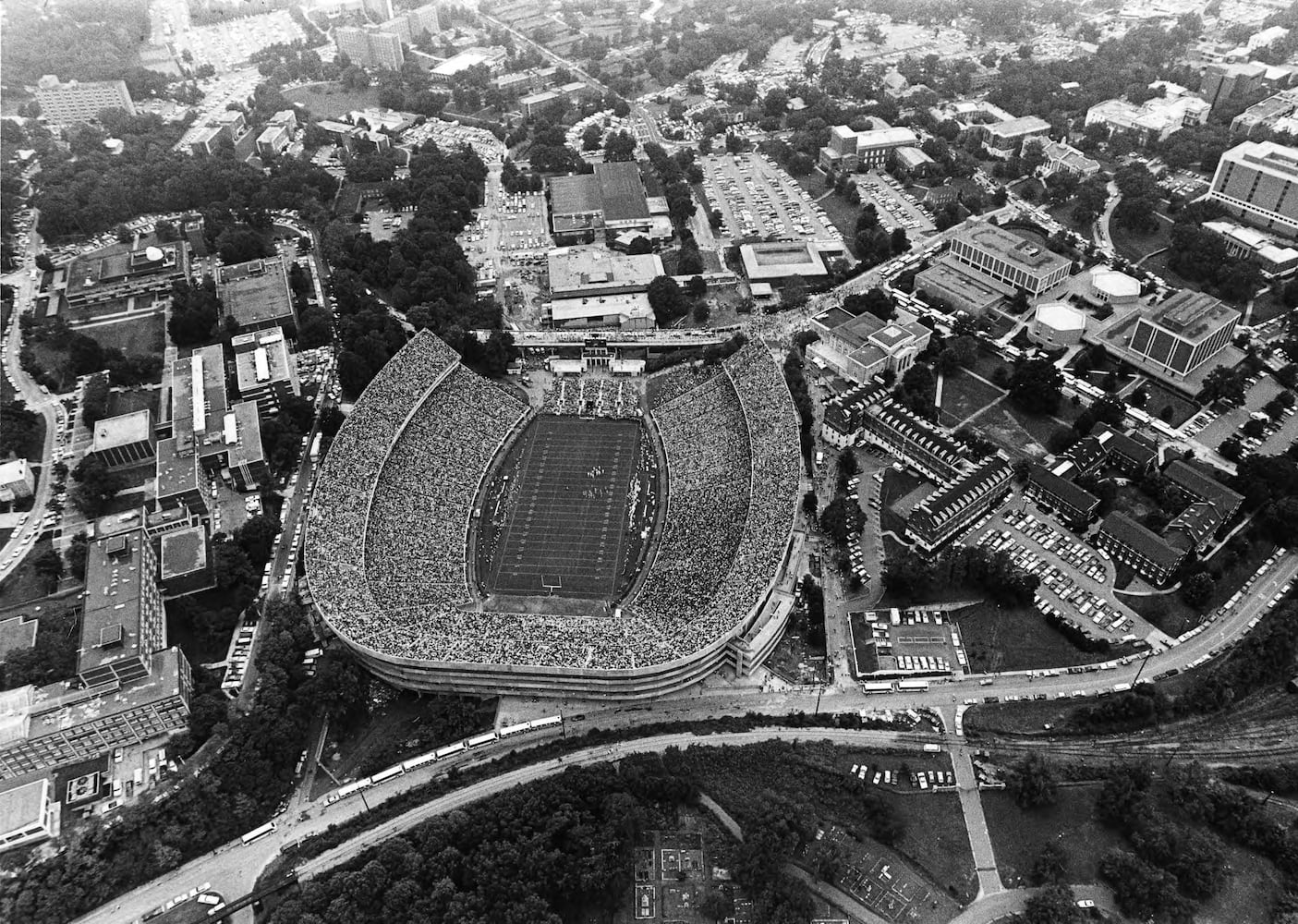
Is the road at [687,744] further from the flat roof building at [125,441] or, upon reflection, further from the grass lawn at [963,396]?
the flat roof building at [125,441]

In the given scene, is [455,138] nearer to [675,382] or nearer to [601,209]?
[601,209]

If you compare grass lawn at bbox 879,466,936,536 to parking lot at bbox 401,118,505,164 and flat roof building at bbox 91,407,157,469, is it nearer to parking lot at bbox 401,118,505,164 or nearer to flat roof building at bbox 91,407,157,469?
flat roof building at bbox 91,407,157,469

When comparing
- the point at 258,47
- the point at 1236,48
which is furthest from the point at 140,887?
the point at 1236,48

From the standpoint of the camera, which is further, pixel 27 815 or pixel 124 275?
pixel 124 275

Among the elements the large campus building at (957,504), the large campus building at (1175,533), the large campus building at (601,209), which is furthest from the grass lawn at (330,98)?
the large campus building at (1175,533)

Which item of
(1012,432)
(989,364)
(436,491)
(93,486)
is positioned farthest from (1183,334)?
(93,486)

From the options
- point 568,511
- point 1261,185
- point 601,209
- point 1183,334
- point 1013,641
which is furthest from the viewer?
point 601,209

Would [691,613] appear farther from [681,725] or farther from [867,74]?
[867,74]
